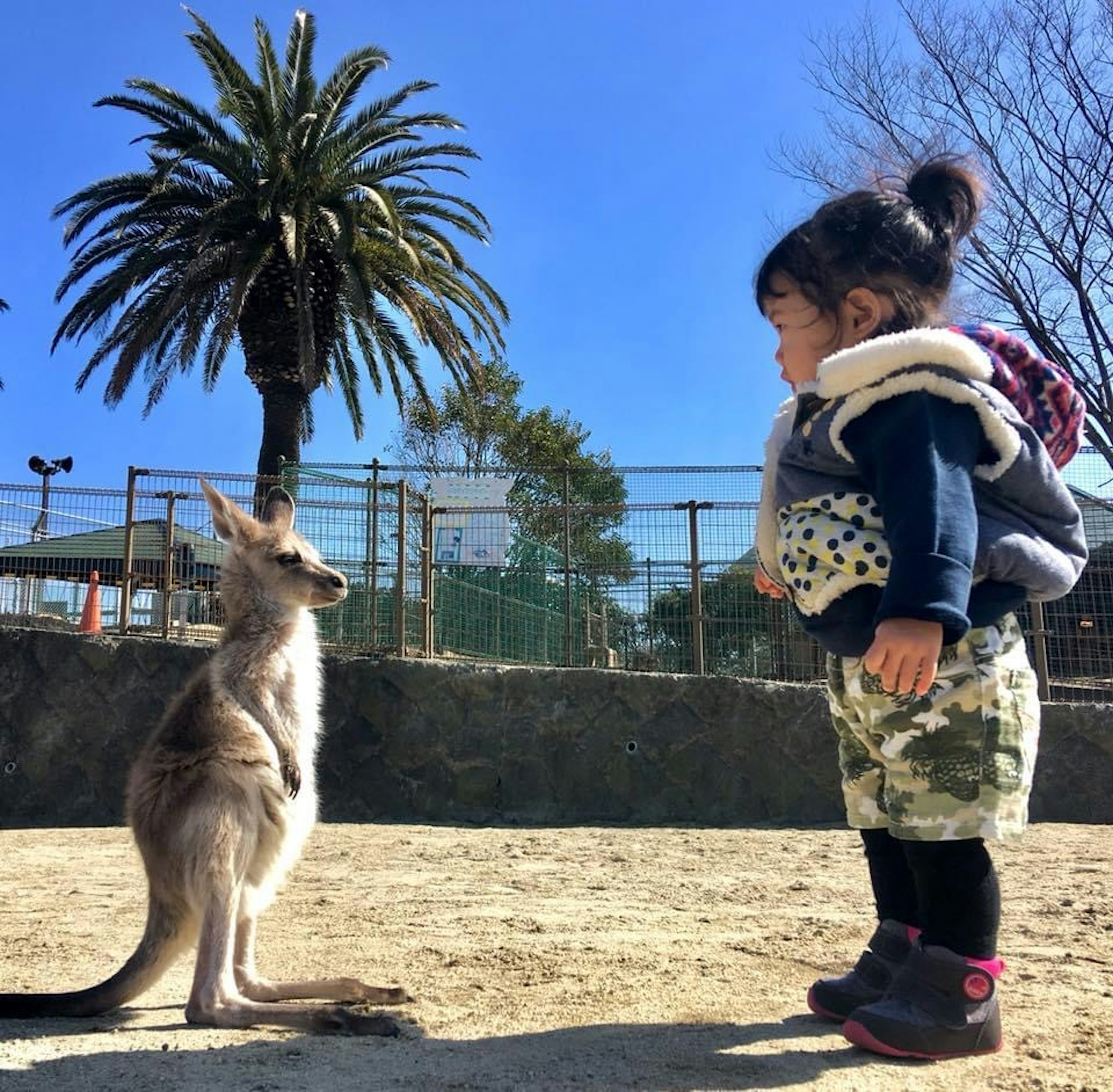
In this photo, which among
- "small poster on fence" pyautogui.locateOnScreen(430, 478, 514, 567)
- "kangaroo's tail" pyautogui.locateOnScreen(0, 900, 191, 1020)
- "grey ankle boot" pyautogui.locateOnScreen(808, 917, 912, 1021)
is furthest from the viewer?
"small poster on fence" pyautogui.locateOnScreen(430, 478, 514, 567)

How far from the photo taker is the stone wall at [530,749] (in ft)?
27.0

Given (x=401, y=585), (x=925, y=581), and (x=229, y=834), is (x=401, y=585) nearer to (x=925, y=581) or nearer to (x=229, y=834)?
(x=229, y=834)

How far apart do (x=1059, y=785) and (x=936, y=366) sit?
7157 mm

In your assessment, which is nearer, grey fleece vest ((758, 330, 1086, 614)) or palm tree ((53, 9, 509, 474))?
grey fleece vest ((758, 330, 1086, 614))

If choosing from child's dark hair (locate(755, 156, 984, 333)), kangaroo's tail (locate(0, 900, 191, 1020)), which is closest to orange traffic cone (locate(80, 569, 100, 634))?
kangaroo's tail (locate(0, 900, 191, 1020))

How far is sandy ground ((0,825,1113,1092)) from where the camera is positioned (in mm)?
2082

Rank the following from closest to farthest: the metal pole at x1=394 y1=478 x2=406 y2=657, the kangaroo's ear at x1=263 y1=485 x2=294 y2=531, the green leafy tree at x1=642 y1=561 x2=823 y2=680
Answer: the kangaroo's ear at x1=263 y1=485 x2=294 y2=531 → the green leafy tree at x1=642 y1=561 x2=823 y2=680 → the metal pole at x1=394 y1=478 x2=406 y2=657

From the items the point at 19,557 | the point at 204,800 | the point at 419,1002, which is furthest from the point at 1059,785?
the point at 19,557

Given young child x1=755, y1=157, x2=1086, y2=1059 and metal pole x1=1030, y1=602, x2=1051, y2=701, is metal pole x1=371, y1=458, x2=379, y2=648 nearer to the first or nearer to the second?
metal pole x1=1030, y1=602, x2=1051, y2=701

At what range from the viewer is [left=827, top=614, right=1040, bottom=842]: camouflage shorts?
211 cm

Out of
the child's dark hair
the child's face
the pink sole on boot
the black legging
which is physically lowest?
the pink sole on boot

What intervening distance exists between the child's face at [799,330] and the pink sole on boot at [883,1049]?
152 cm

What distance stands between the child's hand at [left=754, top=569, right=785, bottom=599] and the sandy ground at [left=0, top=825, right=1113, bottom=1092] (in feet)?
3.54

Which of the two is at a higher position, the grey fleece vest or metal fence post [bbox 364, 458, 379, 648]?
metal fence post [bbox 364, 458, 379, 648]
